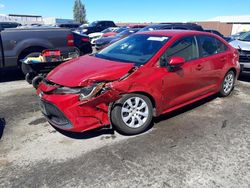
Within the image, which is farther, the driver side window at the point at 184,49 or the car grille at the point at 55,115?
the driver side window at the point at 184,49

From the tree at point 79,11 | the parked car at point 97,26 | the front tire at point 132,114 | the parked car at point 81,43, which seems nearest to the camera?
the front tire at point 132,114

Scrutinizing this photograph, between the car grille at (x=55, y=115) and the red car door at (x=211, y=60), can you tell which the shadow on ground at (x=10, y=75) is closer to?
the car grille at (x=55, y=115)

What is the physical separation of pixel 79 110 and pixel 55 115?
0.45 meters

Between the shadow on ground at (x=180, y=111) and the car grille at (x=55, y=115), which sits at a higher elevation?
the car grille at (x=55, y=115)

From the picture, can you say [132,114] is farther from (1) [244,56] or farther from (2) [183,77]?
(1) [244,56]

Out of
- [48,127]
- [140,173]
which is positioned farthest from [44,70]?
[140,173]

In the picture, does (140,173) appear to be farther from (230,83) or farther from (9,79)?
(9,79)

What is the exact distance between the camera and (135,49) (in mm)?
4488

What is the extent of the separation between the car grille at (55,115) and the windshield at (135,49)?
1323 millimetres

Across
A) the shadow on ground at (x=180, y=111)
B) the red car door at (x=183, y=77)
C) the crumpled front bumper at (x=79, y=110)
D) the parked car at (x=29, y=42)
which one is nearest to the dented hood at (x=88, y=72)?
the crumpled front bumper at (x=79, y=110)

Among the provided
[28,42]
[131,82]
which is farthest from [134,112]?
[28,42]

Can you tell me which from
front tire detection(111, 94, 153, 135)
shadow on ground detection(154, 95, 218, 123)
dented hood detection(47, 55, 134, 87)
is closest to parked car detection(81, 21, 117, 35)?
shadow on ground detection(154, 95, 218, 123)

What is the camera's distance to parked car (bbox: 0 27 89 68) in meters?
6.70

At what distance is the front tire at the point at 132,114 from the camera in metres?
3.62
